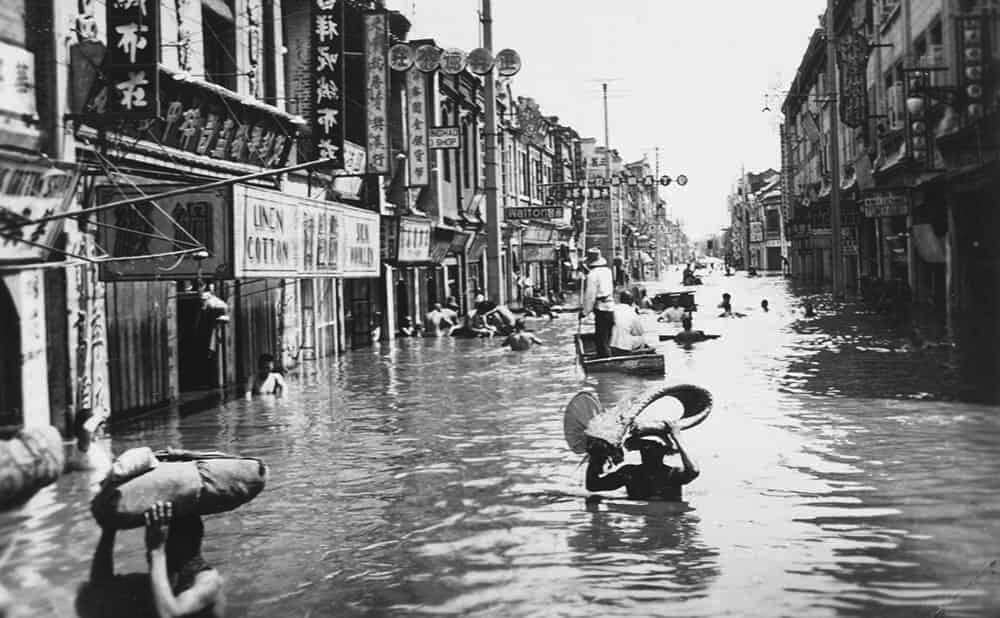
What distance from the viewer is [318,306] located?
84.7ft

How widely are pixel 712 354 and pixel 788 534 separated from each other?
16.0 m

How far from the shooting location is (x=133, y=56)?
13.8 meters

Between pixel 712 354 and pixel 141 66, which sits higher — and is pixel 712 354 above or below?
below

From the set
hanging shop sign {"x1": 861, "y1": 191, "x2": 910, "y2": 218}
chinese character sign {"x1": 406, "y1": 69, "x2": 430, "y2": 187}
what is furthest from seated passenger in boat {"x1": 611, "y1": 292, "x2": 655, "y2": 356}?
hanging shop sign {"x1": 861, "y1": 191, "x2": 910, "y2": 218}

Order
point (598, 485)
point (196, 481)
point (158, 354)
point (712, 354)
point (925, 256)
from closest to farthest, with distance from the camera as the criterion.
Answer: point (196, 481) → point (598, 485) → point (158, 354) → point (712, 354) → point (925, 256)

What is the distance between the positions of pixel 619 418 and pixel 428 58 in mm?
19970

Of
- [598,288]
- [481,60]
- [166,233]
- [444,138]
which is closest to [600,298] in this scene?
[598,288]

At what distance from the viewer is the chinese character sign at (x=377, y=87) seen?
87.5ft

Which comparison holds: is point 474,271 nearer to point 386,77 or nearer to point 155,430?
point 386,77

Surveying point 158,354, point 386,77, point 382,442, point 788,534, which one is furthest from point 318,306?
point 788,534

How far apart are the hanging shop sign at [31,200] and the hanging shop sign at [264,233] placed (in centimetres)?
228

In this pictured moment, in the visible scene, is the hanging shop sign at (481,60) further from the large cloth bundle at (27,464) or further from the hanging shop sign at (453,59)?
the large cloth bundle at (27,464)

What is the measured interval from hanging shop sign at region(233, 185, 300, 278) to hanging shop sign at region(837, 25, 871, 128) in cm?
2784

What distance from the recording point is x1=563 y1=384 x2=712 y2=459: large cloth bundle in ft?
30.8
